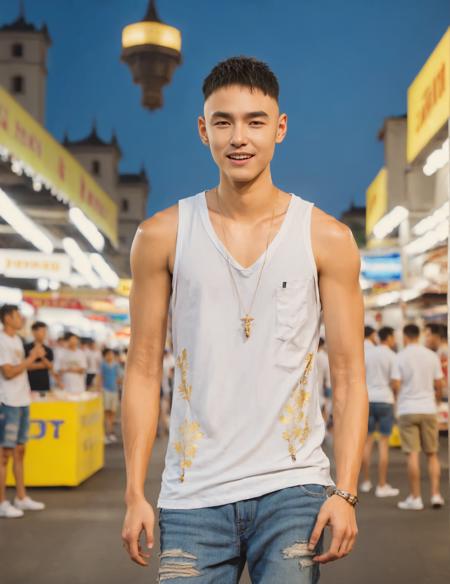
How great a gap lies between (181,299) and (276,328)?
0.28 m

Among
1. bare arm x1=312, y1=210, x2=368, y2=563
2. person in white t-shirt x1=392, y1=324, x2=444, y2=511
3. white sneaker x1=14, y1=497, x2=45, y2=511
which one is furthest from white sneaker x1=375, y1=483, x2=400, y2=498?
bare arm x1=312, y1=210, x2=368, y2=563

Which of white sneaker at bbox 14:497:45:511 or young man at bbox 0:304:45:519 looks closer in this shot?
young man at bbox 0:304:45:519

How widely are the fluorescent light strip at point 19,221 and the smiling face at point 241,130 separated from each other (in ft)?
43.7

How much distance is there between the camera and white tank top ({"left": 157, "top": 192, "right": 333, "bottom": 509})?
2799 mm

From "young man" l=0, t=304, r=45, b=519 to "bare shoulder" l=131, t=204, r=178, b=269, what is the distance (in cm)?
781

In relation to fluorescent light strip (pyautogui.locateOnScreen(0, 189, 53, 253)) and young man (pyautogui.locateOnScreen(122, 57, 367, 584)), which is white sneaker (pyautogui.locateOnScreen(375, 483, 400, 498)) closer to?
fluorescent light strip (pyautogui.locateOnScreen(0, 189, 53, 253))

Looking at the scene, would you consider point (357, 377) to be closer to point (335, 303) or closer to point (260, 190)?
point (335, 303)

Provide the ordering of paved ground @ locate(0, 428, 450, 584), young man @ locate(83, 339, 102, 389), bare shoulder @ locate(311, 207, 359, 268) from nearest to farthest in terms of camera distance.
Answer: bare shoulder @ locate(311, 207, 359, 268) < paved ground @ locate(0, 428, 450, 584) < young man @ locate(83, 339, 102, 389)

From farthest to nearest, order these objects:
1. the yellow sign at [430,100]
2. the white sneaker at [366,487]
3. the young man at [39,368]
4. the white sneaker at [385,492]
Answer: the young man at [39,368] < the white sneaker at [366,487] < the white sneaker at [385,492] < the yellow sign at [430,100]

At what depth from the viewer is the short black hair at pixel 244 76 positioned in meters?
2.97

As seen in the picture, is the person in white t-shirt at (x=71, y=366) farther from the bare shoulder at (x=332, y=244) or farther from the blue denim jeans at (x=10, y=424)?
the bare shoulder at (x=332, y=244)

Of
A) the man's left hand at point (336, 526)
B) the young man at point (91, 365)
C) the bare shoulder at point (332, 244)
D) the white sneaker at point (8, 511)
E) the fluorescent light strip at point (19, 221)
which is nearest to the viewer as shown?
the man's left hand at point (336, 526)

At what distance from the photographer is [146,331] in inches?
119

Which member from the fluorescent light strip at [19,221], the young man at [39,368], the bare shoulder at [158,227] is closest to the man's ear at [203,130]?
the bare shoulder at [158,227]
